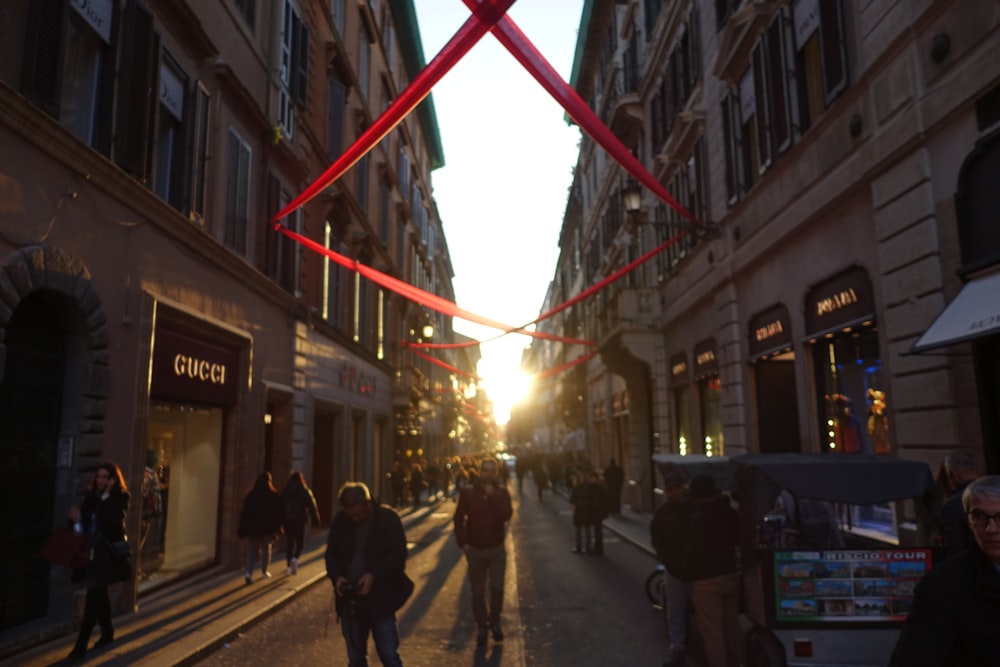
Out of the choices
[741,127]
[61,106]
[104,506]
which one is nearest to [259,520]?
[104,506]

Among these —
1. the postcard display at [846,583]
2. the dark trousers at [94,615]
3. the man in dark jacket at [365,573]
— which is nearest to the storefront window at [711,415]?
the postcard display at [846,583]

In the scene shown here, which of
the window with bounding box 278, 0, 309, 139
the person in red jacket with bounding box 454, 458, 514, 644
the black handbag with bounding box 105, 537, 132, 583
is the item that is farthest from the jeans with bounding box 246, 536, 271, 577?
the window with bounding box 278, 0, 309, 139

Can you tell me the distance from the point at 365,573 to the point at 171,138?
26.4 feet

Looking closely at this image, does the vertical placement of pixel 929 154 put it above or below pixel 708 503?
above

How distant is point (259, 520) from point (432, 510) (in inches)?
606

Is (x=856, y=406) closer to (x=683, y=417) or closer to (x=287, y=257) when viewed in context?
(x=683, y=417)

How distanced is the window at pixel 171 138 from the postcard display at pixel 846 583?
30.1 feet

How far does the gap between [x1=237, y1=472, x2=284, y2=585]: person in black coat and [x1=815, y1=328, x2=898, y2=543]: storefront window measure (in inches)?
320

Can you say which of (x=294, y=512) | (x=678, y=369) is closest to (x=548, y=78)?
(x=294, y=512)

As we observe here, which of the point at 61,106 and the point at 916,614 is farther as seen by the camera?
the point at 61,106

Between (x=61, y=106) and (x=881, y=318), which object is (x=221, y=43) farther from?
(x=881, y=318)

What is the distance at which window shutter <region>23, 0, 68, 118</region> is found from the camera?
24.2ft

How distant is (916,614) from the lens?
256 centimetres

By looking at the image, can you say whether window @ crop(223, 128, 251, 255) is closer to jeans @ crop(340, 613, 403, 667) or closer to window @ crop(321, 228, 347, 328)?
window @ crop(321, 228, 347, 328)
